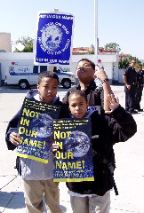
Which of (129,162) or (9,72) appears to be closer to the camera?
(129,162)

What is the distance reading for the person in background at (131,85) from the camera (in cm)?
1252

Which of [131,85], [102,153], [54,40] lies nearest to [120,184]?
[54,40]

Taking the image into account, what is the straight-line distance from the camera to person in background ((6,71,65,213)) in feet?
11.4

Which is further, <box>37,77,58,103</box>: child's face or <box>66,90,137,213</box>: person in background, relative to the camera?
<box>37,77,58,103</box>: child's face

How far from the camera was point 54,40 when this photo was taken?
18.4ft

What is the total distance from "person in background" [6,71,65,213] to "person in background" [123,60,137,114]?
9.09m

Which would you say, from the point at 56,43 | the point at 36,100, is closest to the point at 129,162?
the point at 56,43

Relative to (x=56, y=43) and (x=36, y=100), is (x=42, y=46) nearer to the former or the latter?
(x=56, y=43)

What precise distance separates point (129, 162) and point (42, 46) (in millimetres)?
2603

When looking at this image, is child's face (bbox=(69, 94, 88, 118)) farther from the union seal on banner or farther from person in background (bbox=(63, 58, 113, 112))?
the union seal on banner

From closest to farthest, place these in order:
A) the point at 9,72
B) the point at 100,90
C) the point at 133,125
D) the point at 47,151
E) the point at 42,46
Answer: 1. the point at 133,125
2. the point at 47,151
3. the point at 100,90
4. the point at 42,46
5. the point at 9,72

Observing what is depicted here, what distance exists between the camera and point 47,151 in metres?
3.38

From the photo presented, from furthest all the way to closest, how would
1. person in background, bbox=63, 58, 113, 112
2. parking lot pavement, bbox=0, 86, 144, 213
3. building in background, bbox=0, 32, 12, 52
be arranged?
building in background, bbox=0, 32, 12, 52, parking lot pavement, bbox=0, 86, 144, 213, person in background, bbox=63, 58, 113, 112

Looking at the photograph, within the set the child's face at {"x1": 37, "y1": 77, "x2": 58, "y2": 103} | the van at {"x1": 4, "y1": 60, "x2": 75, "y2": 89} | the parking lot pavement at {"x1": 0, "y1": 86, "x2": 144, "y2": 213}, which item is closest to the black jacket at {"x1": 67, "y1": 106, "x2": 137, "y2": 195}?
the child's face at {"x1": 37, "y1": 77, "x2": 58, "y2": 103}
